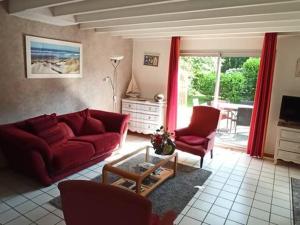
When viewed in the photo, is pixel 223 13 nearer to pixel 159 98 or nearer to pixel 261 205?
pixel 261 205

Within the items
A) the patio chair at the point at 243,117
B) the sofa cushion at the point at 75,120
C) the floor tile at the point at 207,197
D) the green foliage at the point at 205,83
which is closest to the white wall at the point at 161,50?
the green foliage at the point at 205,83

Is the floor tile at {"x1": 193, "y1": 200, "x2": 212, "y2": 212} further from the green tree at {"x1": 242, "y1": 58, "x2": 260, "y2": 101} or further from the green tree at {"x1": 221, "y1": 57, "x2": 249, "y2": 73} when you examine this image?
the green tree at {"x1": 221, "y1": 57, "x2": 249, "y2": 73}

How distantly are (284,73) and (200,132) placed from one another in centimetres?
188

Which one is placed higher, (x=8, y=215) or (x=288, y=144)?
(x=288, y=144)

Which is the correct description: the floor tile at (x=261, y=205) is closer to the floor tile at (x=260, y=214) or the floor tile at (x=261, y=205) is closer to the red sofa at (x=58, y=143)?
the floor tile at (x=260, y=214)

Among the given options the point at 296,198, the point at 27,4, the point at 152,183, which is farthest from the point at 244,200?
the point at 27,4

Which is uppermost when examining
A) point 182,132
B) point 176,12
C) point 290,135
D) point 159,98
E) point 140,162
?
point 176,12

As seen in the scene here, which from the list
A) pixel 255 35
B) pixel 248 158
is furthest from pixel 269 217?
pixel 255 35

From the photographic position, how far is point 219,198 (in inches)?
119

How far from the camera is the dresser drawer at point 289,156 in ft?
13.3

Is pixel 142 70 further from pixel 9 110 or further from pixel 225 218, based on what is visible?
pixel 225 218

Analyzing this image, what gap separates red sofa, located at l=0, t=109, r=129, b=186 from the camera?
2.96 m

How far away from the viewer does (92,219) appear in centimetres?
146

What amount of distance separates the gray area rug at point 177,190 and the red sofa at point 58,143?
15.9 inches
